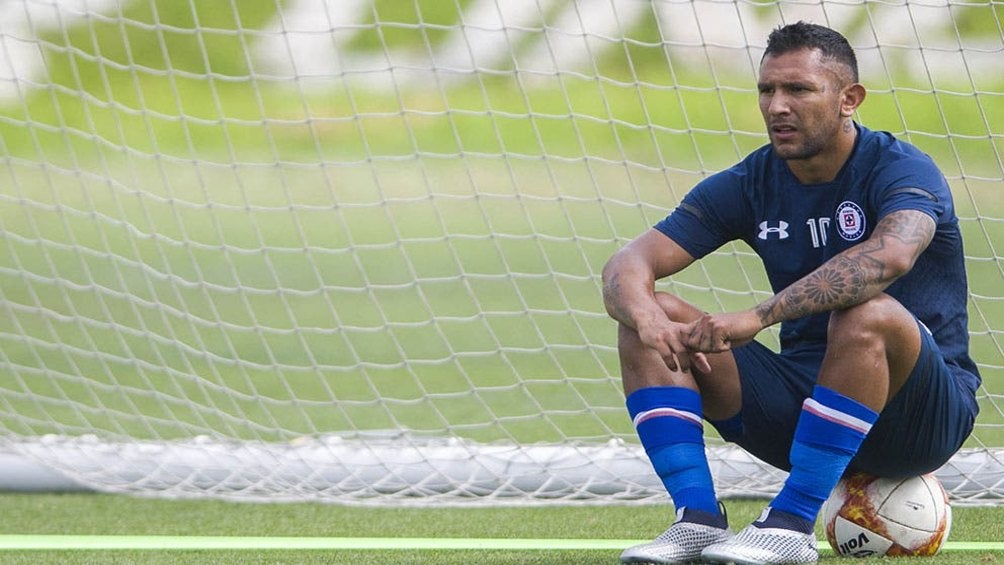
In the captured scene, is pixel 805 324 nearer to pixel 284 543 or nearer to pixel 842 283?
pixel 842 283

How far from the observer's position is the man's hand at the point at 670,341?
309 cm

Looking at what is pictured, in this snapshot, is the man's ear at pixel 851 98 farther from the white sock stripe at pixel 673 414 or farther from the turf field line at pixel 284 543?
the turf field line at pixel 284 543

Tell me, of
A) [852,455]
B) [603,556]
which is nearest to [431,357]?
[603,556]

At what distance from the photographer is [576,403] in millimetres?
6453

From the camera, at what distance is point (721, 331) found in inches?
120

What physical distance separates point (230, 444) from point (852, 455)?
8.44ft

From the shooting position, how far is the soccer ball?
3.26 m

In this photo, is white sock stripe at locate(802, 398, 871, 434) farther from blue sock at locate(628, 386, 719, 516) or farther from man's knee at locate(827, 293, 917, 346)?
blue sock at locate(628, 386, 719, 516)

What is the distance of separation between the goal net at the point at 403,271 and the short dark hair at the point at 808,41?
1.67m

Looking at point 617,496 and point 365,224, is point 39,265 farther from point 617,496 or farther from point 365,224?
point 617,496

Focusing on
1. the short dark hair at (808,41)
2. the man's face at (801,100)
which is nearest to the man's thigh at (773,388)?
the man's face at (801,100)

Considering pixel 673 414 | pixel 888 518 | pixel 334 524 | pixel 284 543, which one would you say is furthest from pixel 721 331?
pixel 334 524

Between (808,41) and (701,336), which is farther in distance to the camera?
(808,41)

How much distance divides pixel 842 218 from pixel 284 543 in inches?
69.1
